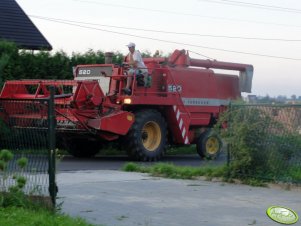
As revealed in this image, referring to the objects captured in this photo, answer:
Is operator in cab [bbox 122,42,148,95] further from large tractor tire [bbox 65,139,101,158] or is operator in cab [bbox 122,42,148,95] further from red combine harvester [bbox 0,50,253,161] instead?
large tractor tire [bbox 65,139,101,158]

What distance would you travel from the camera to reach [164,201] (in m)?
10.1

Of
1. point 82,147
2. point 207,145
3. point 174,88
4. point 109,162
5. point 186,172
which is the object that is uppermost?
point 174,88

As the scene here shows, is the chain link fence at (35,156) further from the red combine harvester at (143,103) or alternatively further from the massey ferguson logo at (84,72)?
the massey ferguson logo at (84,72)

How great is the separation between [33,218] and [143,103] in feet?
33.8

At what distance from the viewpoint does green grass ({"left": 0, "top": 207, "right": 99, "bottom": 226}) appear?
7384 mm

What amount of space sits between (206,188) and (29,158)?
4.11m

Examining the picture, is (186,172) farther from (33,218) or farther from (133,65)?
(33,218)

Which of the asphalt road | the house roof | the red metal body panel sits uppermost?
the house roof

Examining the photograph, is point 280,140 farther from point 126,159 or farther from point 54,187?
point 126,159

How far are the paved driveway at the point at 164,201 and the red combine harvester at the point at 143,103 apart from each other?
3451mm

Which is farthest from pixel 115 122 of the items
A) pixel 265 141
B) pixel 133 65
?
pixel 265 141

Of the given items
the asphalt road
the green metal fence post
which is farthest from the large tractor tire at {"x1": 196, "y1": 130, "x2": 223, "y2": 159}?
the green metal fence post

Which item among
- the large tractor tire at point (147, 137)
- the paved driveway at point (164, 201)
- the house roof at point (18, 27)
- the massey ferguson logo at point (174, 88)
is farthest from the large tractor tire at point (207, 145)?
the house roof at point (18, 27)

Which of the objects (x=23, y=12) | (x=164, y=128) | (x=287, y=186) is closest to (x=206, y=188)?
(x=287, y=186)
